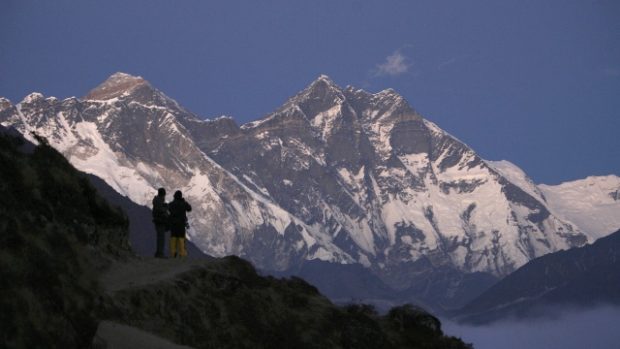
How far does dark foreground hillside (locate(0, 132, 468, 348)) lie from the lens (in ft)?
60.7

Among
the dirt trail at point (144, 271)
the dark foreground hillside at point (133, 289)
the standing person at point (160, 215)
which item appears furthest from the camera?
the standing person at point (160, 215)

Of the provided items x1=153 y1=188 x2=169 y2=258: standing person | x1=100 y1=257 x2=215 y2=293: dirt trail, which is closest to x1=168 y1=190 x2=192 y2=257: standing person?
x1=153 y1=188 x2=169 y2=258: standing person

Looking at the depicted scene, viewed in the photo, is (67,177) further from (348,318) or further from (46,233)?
(46,233)

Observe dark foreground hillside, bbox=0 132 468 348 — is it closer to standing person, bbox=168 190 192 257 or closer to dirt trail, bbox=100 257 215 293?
dirt trail, bbox=100 257 215 293

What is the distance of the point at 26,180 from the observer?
27.1m

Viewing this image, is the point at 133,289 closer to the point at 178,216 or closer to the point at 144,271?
the point at 144,271

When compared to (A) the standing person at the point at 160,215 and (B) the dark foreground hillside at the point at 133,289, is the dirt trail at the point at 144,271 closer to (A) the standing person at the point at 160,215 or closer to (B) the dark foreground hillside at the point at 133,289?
(B) the dark foreground hillside at the point at 133,289

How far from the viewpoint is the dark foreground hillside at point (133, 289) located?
60.7 feet

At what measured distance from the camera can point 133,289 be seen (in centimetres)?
2719

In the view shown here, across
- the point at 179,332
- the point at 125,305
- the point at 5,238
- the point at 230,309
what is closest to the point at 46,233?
the point at 5,238

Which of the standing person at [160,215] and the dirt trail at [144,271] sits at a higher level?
the standing person at [160,215]

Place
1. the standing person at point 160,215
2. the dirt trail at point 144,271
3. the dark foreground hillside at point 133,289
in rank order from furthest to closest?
the standing person at point 160,215 < the dirt trail at point 144,271 < the dark foreground hillside at point 133,289

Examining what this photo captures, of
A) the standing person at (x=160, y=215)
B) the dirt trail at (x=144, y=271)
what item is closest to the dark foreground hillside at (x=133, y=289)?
the dirt trail at (x=144, y=271)

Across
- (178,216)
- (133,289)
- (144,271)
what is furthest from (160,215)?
(133,289)
